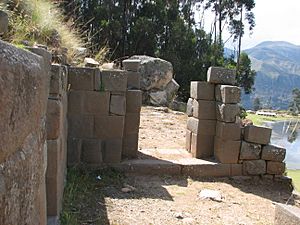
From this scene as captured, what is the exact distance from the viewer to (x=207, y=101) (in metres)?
7.50

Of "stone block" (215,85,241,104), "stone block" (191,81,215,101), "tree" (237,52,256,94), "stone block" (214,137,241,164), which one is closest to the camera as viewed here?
"stone block" (215,85,241,104)

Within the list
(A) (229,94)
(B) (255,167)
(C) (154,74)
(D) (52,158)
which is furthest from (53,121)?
(C) (154,74)

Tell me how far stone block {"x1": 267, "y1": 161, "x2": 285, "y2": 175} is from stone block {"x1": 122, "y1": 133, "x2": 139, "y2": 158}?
2583mm

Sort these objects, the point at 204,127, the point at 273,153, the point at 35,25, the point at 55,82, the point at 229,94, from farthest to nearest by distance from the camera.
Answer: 1. the point at 204,127
2. the point at 273,153
3. the point at 229,94
4. the point at 35,25
5. the point at 55,82

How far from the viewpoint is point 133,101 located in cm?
711

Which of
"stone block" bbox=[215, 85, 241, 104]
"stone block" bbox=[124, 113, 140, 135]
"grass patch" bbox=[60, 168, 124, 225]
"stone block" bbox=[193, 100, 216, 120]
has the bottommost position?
"grass patch" bbox=[60, 168, 124, 225]

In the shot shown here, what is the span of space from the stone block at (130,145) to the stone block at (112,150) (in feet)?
0.99

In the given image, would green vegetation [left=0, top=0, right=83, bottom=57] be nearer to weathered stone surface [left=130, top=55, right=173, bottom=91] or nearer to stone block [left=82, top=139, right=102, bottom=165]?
stone block [left=82, top=139, right=102, bottom=165]

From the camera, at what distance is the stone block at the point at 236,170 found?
24.1 ft

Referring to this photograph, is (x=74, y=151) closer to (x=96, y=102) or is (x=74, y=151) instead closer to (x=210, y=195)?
(x=96, y=102)

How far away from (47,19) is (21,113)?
5.54 metres

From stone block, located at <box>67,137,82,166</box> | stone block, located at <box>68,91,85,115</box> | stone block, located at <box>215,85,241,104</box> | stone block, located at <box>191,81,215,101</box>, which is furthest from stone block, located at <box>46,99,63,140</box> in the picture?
stone block, located at <box>191,81,215,101</box>

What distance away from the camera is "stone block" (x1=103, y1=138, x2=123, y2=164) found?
6.80m

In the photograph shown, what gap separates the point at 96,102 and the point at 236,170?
2.98 m
